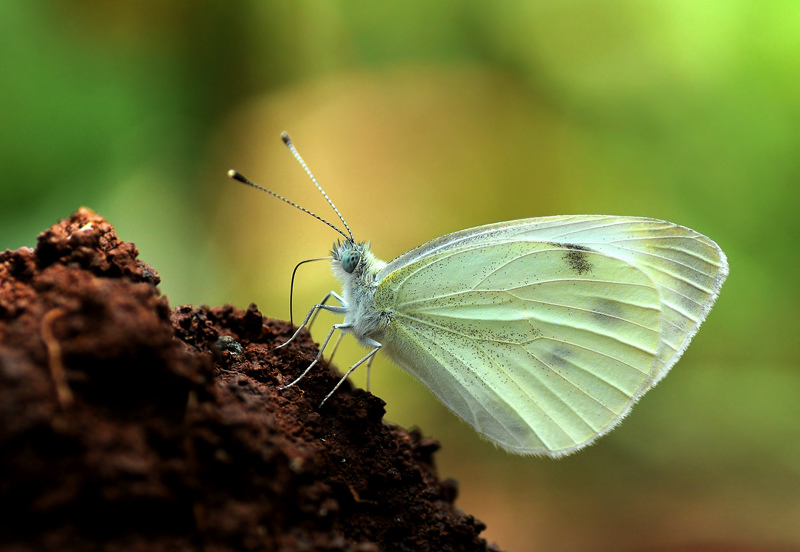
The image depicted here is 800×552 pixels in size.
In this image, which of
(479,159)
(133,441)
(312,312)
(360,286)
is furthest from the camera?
(479,159)

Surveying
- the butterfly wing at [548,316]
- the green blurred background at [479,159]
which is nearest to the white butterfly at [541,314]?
the butterfly wing at [548,316]

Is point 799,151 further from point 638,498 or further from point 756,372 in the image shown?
point 638,498

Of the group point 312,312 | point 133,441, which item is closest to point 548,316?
point 312,312

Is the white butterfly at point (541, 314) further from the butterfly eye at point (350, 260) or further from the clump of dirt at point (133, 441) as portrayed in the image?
the clump of dirt at point (133, 441)

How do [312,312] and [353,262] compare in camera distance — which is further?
[353,262]

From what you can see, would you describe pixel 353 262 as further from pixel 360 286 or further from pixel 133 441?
pixel 133 441

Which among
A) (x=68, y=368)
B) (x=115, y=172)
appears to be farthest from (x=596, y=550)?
(x=115, y=172)
